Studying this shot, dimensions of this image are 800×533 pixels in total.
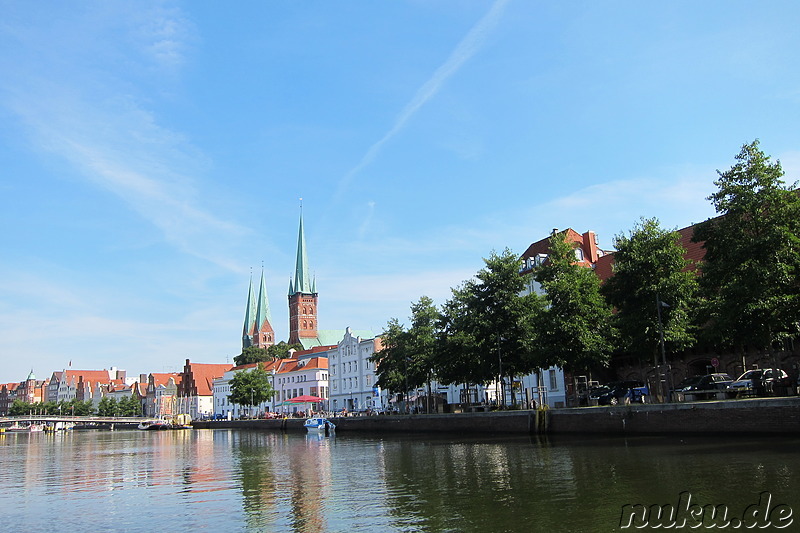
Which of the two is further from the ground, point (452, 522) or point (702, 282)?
point (702, 282)

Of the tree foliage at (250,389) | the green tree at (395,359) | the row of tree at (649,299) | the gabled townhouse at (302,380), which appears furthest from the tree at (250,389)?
the row of tree at (649,299)

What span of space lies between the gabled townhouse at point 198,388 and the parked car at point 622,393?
5914 inches

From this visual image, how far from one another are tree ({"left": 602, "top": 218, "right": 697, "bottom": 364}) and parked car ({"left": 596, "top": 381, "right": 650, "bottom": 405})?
4245 millimetres

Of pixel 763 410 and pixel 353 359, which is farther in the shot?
pixel 353 359

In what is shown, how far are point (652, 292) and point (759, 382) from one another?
29.1ft

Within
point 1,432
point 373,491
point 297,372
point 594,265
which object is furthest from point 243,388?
point 373,491

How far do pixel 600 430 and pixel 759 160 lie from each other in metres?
18.8

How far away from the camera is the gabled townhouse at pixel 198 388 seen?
187625 millimetres

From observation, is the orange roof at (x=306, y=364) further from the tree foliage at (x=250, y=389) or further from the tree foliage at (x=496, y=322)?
A: the tree foliage at (x=496, y=322)

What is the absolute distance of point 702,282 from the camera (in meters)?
41.9

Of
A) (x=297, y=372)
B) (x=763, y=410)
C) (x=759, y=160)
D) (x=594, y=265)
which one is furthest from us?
(x=297, y=372)

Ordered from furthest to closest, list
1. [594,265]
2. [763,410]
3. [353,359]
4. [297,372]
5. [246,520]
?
1. [297,372]
2. [353,359]
3. [594,265]
4. [763,410]
5. [246,520]

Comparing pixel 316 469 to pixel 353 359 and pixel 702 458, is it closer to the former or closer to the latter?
pixel 702 458

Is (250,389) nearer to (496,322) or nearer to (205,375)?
(205,375)
